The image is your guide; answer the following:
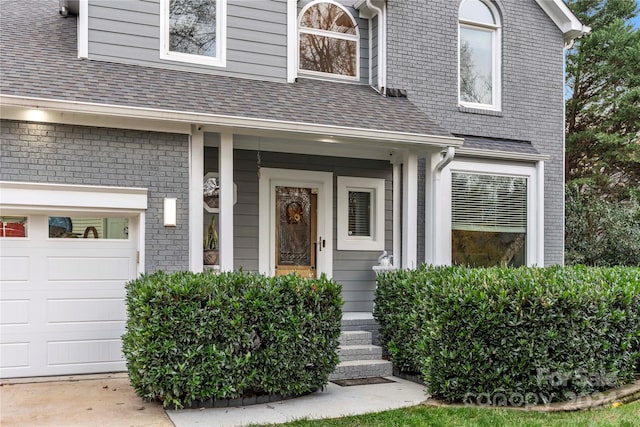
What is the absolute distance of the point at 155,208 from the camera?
23.4 feet

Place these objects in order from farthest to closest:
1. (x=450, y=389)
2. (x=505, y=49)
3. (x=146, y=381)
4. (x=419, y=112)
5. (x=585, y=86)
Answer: (x=585, y=86)
(x=505, y=49)
(x=419, y=112)
(x=450, y=389)
(x=146, y=381)

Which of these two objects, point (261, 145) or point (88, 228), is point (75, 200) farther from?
point (261, 145)

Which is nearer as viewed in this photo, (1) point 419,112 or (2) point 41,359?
(2) point 41,359

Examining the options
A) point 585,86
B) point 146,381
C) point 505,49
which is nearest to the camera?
point 146,381

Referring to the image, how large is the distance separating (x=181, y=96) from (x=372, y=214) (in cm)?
361

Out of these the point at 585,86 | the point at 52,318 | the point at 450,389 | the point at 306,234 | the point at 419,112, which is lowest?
the point at 450,389

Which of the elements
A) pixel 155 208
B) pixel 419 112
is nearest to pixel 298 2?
pixel 419 112

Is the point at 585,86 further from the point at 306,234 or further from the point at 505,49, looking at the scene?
the point at 306,234

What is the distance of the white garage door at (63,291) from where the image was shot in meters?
6.82

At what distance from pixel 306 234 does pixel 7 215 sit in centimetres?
419

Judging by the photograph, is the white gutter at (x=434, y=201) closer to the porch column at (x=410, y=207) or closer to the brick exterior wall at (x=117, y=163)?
the porch column at (x=410, y=207)

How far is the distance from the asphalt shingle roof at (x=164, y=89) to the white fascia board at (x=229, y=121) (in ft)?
0.36

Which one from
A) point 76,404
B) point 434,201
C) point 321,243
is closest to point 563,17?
point 434,201

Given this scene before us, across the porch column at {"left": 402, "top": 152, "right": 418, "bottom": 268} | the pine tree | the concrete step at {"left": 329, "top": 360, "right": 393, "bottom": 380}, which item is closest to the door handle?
the porch column at {"left": 402, "top": 152, "right": 418, "bottom": 268}
